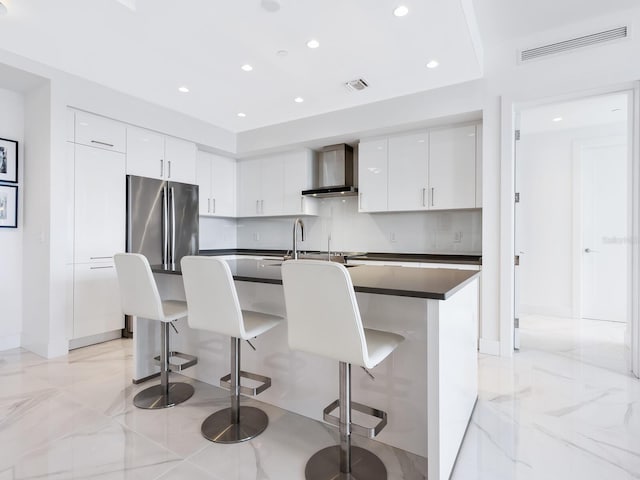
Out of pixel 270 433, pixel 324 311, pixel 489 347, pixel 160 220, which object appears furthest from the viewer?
pixel 160 220

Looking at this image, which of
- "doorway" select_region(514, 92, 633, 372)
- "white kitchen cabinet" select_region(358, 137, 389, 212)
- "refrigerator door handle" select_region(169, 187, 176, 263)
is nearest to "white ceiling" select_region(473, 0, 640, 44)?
"doorway" select_region(514, 92, 633, 372)

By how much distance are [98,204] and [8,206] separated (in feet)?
2.47

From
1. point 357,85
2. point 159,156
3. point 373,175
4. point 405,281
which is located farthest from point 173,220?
point 405,281

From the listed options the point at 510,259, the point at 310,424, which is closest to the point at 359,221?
the point at 510,259

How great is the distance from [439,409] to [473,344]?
33.7 inches

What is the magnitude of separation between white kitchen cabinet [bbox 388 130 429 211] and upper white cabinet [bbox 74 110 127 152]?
288 cm

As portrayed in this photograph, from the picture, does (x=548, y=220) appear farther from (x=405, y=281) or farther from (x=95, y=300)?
(x=95, y=300)

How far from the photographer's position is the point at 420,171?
385 cm

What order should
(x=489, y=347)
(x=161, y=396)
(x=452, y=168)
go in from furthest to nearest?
(x=452, y=168) < (x=489, y=347) < (x=161, y=396)

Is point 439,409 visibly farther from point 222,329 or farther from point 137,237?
point 137,237

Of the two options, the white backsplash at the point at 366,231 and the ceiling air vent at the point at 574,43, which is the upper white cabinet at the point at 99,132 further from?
the ceiling air vent at the point at 574,43

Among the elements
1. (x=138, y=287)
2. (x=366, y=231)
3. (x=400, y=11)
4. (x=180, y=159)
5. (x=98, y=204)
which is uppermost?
(x=400, y=11)

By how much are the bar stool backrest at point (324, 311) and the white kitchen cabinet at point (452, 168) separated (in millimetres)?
2660

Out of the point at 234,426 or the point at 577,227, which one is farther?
the point at 577,227
